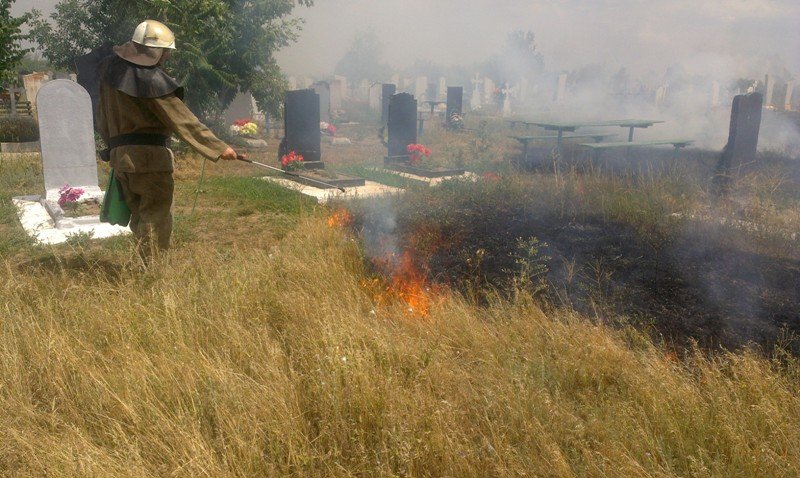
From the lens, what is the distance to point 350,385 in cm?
249

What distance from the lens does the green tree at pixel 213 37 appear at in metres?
13.2

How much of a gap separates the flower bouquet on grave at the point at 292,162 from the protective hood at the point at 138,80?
618 centimetres

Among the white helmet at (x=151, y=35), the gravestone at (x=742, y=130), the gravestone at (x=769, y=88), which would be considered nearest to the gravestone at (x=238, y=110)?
the gravestone at (x=742, y=130)

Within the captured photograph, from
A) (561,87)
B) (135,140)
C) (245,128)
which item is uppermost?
(561,87)

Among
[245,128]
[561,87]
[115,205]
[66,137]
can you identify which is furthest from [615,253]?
[561,87]

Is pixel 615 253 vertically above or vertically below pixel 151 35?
below

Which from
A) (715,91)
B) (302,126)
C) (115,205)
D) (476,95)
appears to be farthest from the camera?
(476,95)

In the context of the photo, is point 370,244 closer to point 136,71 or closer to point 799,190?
point 136,71

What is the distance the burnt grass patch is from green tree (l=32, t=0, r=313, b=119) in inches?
368

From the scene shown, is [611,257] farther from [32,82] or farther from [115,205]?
[32,82]

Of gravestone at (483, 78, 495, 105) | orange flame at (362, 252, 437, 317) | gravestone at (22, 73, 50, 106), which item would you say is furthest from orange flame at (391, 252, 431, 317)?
gravestone at (483, 78, 495, 105)

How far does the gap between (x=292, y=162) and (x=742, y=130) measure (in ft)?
22.8

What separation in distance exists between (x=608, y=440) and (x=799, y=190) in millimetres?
7738

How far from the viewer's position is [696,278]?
3660mm
